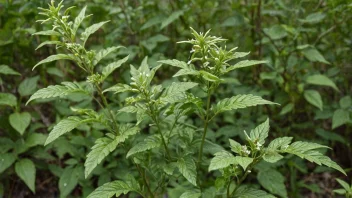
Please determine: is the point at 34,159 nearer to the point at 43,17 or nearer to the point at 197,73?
the point at 43,17

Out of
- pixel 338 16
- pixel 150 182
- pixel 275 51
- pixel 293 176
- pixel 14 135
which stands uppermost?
pixel 338 16

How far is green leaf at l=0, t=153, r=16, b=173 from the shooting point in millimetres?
2481

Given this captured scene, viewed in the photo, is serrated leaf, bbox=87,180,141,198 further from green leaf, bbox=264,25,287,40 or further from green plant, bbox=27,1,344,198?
green leaf, bbox=264,25,287,40

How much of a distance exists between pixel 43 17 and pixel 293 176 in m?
2.37

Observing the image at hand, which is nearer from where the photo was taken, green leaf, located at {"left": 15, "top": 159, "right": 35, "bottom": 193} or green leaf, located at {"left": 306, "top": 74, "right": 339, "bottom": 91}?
green leaf, located at {"left": 15, "top": 159, "right": 35, "bottom": 193}

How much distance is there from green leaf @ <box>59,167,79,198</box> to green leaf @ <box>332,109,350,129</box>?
1884 mm

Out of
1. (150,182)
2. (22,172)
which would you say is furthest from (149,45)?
(22,172)

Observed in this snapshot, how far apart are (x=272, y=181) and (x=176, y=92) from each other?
1.19 metres

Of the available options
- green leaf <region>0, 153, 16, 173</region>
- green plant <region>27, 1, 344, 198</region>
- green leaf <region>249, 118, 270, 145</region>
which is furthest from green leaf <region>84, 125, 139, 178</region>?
green leaf <region>0, 153, 16, 173</region>

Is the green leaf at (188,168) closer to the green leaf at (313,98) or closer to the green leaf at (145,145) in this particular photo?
the green leaf at (145,145)

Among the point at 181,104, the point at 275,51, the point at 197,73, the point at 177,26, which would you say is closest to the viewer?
the point at 197,73

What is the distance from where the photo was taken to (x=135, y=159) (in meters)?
1.99

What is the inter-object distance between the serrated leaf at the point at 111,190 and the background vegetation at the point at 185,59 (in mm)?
691

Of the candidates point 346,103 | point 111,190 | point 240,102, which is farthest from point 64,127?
point 346,103
